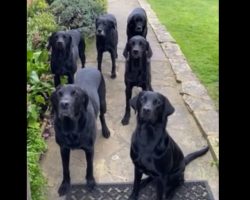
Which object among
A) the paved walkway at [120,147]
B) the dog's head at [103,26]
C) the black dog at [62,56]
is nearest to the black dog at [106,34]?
the dog's head at [103,26]

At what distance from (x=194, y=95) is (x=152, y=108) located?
3.07 metres

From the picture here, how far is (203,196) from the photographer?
4496mm

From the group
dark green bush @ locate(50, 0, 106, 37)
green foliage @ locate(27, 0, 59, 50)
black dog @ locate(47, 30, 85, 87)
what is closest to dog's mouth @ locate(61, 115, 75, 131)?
black dog @ locate(47, 30, 85, 87)

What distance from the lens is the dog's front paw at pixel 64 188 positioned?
15.0 ft

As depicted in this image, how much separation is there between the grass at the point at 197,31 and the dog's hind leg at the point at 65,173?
9.72ft

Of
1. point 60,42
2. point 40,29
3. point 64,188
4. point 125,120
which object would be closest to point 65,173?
point 64,188

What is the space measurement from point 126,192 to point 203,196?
0.79m

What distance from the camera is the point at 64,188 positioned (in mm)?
4609

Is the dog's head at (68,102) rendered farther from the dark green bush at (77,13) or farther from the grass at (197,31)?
the dark green bush at (77,13)

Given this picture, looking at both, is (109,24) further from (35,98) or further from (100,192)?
(100,192)

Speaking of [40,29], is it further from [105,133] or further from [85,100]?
[85,100]
